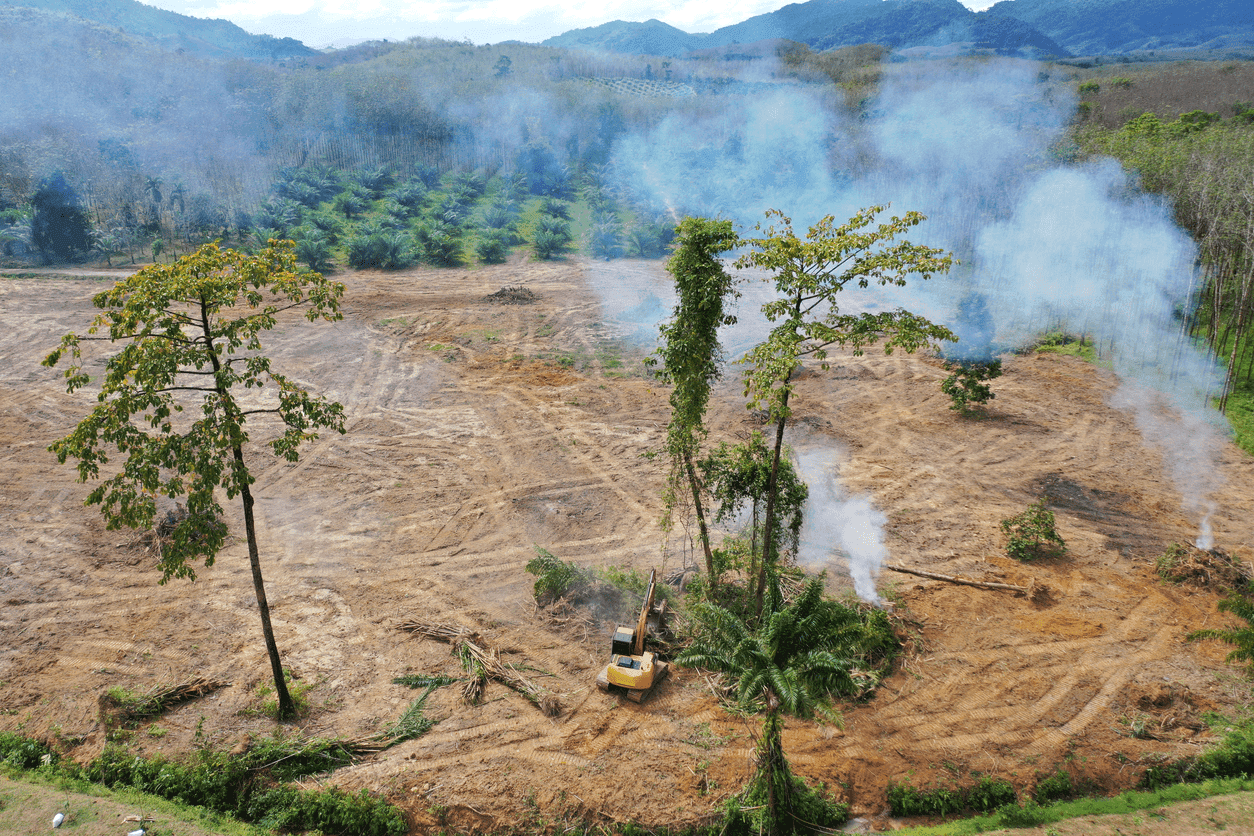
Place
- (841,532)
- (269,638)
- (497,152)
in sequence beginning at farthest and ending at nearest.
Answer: (497,152) → (841,532) → (269,638)

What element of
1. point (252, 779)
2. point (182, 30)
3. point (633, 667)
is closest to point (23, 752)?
point (252, 779)

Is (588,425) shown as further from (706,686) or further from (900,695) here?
(900,695)

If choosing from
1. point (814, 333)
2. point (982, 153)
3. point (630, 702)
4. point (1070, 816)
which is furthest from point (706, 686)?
point (982, 153)

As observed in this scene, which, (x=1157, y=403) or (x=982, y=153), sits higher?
(x=982, y=153)

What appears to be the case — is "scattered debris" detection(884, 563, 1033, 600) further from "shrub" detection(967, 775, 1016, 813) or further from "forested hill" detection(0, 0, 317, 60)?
"forested hill" detection(0, 0, 317, 60)

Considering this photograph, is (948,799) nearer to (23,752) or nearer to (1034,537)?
(1034,537)
